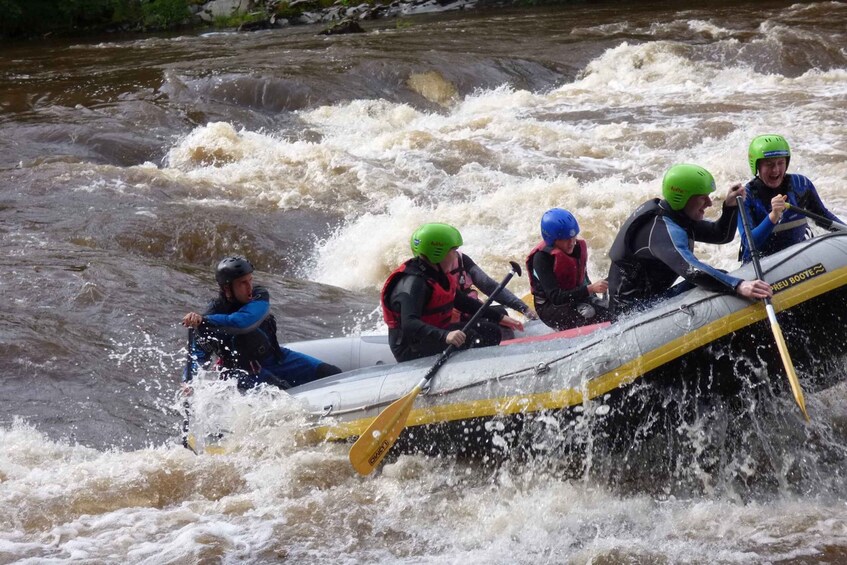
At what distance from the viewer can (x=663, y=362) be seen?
191 inches

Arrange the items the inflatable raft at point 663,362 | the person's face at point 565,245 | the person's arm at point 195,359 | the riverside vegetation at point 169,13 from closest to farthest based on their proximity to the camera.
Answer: the inflatable raft at point 663,362 < the person's arm at point 195,359 < the person's face at point 565,245 < the riverside vegetation at point 169,13

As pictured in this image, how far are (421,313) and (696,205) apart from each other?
1.74 meters

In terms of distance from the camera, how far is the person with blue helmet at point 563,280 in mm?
6098

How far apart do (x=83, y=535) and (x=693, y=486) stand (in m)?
3.35

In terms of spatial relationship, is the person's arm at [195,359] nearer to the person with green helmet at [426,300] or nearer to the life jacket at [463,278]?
the person with green helmet at [426,300]

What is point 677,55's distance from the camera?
17.5 meters

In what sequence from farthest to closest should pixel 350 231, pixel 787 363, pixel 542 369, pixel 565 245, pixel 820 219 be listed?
pixel 350 231 → pixel 565 245 → pixel 820 219 → pixel 542 369 → pixel 787 363

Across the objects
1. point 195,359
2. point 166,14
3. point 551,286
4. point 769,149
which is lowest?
point 195,359

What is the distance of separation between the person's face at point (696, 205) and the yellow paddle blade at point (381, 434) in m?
1.84

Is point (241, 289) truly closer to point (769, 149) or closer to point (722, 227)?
point (722, 227)

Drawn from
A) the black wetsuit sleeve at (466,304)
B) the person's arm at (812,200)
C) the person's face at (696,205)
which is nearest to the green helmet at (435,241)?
the black wetsuit sleeve at (466,304)

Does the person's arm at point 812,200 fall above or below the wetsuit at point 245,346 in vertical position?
above

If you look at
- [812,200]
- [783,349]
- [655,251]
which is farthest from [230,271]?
[812,200]

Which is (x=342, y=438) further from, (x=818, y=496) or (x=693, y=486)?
A: (x=818, y=496)
